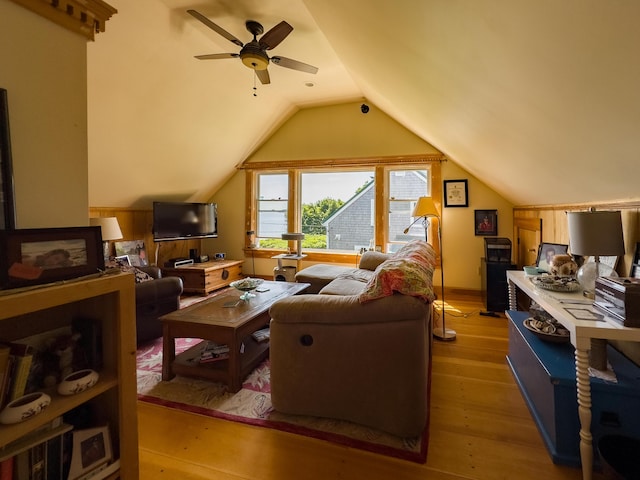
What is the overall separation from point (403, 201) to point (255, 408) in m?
3.88

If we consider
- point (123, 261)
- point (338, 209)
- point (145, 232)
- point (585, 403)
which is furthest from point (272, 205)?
point (585, 403)

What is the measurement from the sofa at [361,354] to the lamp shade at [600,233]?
0.92 metres

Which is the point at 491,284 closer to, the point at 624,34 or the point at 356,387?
the point at 356,387

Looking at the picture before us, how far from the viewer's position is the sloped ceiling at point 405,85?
3.49ft

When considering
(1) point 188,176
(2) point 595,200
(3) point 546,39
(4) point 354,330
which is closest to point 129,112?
(1) point 188,176

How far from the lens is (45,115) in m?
1.12

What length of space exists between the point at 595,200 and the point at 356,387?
2.10 m

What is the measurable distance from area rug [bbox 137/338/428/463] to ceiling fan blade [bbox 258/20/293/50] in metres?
2.76

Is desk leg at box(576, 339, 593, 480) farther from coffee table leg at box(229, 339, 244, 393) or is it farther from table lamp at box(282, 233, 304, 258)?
table lamp at box(282, 233, 304, 258)

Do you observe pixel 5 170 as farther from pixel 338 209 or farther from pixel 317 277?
pixel 338 209

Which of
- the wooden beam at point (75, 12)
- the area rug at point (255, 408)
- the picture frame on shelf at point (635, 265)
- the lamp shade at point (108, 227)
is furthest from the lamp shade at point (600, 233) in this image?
the lamp shade at point (108, 227)

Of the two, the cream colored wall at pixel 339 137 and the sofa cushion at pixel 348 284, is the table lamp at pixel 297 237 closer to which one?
the sofa cushion at pixel 348 284

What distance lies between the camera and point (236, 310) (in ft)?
7.91

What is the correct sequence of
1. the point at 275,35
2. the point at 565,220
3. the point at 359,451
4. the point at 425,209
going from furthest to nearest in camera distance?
the point at 425,209, the point at 565,220, the point at 275,35, the point at 359,451
